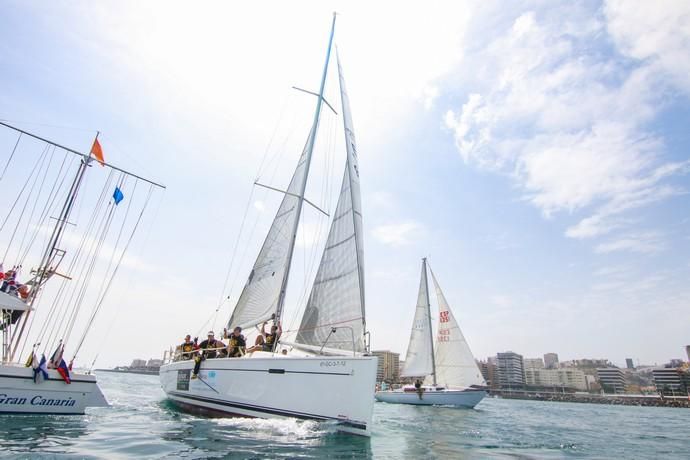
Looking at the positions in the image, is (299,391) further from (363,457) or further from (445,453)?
(445,453)

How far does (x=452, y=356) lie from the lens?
35.1 meters

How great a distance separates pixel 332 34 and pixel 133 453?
744 inches

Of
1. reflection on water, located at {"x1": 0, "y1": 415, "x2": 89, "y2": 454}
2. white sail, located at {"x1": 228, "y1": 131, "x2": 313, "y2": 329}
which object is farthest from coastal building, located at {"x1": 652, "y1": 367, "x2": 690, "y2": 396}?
reflection on water, located at {"x1": 0, "y1": 415, "x2": 89, "y2": 454}

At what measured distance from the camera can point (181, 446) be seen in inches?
288

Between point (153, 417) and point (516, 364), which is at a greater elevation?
point (516, 364)

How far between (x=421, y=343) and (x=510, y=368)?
146716mm

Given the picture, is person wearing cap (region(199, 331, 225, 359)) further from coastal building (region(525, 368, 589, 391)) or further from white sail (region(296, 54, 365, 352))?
coastal building (region(525, 368, 589, 391))

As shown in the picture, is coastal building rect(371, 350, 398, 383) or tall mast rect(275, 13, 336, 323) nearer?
tall mast rect(275, 13, 336, 323)

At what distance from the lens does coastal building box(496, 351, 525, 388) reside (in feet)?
507

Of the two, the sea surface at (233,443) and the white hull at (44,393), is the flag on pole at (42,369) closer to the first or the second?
the white hull at (44,393)

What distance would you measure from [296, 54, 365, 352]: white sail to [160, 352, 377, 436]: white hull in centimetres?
131

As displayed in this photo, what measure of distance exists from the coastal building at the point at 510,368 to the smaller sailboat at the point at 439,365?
134 metres

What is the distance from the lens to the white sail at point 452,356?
33750 mm

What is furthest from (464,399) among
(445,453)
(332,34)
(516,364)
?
(516,364)
